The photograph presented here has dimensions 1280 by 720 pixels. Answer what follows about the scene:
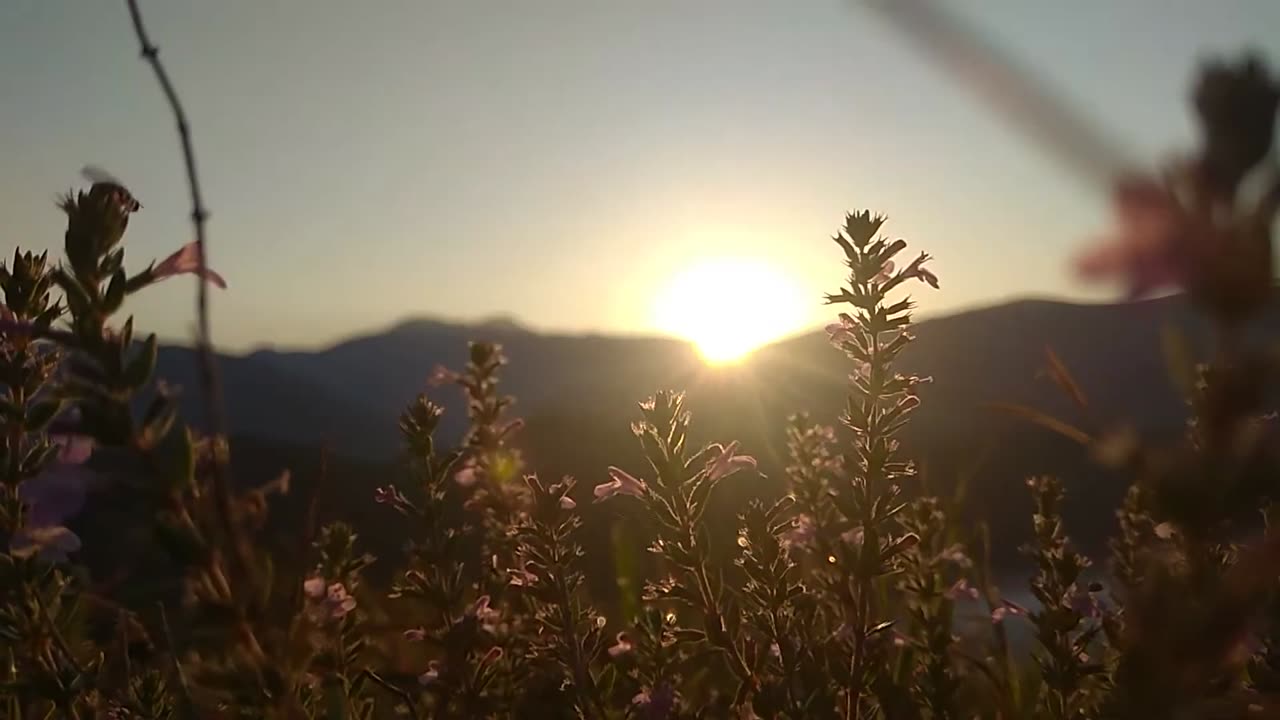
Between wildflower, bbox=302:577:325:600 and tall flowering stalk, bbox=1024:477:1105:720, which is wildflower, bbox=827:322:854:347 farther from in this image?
wildflower, bbox=302:577:325:600

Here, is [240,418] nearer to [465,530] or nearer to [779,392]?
[779,392]

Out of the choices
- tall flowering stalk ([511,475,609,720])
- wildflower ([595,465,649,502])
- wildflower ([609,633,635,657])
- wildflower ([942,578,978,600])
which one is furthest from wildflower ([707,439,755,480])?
wildflower ([942,578,978,600])

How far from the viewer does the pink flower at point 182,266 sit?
2.04 metres

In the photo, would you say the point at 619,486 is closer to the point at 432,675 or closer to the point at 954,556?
the point at 432,675

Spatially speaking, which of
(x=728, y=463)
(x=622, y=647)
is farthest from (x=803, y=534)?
(x=622, y=647)

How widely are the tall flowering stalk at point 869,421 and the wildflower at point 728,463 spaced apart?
0.23m

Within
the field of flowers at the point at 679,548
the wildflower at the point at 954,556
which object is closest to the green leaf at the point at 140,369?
the field of flowers at the point at 679,548

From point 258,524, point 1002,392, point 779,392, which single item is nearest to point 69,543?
point 258,524

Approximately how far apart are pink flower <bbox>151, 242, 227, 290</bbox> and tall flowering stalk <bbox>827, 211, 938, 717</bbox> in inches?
56.2

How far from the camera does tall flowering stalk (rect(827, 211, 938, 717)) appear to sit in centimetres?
249

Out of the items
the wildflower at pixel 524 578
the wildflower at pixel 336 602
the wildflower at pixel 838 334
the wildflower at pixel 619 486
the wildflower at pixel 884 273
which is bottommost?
the wildflower at pixel 524 578

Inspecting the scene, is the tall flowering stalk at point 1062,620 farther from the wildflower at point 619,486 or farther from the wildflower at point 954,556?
the wildflower at point 619,486

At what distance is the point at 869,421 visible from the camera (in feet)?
8.59

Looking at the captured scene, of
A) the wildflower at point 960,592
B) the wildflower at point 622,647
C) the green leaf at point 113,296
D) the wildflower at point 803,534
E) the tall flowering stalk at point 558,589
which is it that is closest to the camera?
the green leaf at point 113,296
